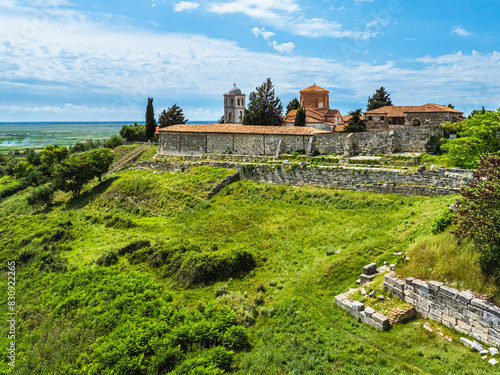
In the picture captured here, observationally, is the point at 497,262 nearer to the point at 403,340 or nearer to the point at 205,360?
the point at 403,340

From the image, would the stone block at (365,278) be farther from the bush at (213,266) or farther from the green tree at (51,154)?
the green tree at (51,154)

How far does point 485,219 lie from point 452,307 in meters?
2.77

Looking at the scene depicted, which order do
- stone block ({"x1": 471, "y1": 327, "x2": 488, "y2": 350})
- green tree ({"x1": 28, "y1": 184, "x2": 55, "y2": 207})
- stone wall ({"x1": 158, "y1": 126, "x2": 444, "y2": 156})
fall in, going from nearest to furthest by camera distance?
stone block ({"x1": 471, "y1": 327, "x2": 488, "y2": 350}) → stone wall ({"x1": 158, "y1": 126, "x2": 444, "y2": 156}) → green tree ({"x1": 28, "y1": 184, "x2": 55, "y2": 207})

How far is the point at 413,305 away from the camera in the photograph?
10820mm

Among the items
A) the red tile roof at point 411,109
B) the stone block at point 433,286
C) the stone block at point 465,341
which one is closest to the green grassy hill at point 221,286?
the stone block at point 465,341

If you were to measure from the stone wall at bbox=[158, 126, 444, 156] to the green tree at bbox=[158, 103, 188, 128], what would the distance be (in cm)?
1332

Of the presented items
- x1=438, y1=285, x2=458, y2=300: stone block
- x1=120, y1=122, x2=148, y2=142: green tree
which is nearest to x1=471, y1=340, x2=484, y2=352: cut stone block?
x1=438, y1=285, x2=458, y2=300: stone block

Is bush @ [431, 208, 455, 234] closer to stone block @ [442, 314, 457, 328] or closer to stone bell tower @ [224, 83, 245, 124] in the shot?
stone block @ [442, 314, 457, 328]

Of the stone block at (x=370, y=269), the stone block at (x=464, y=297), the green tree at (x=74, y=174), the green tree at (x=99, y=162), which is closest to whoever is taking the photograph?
the stone block at (x=464, y=297)

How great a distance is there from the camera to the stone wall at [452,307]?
29.5 ft

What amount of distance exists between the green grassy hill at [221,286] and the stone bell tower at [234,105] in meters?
27.0

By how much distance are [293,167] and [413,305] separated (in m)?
15.4

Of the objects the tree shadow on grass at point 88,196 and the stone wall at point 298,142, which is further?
the tree shadow on grass at point 88,196

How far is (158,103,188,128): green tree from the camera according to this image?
51.9 metres
